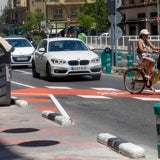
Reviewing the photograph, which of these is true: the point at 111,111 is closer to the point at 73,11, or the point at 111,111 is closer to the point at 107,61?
the point at 107,61

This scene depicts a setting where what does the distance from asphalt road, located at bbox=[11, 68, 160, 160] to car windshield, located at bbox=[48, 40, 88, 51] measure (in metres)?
1.80

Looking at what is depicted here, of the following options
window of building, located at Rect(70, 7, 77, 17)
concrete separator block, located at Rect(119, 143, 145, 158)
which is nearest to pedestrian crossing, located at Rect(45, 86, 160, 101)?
concrete separator block, located at Rect(119, 143, 145, 158)

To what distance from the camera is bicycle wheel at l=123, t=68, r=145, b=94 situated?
54.8 feet

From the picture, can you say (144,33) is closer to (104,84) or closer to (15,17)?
(104,84)

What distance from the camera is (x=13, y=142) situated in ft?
31.7

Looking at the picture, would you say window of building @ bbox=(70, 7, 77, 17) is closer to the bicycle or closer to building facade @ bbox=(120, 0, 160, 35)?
building facade @ bbox=(120, 0, 160, 35)

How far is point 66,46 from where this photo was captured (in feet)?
74.7

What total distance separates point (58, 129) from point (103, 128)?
77 centimetres

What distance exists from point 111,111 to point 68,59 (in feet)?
27.8

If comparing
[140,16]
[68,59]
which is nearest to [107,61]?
[68,59]

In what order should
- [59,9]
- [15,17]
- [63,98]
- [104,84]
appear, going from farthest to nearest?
[15,17] < [59,9] < [104,84] < [63,98]

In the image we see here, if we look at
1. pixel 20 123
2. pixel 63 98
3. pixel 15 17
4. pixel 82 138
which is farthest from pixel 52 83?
pixel 15 17

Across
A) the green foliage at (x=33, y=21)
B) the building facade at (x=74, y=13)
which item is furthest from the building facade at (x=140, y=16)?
the green foliage at (x=33, y=21)

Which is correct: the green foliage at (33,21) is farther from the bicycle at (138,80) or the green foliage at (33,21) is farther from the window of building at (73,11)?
the bicycle at (138,80)
